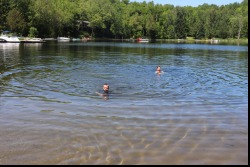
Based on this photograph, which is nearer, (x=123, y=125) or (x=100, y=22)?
(x=123, y=125)

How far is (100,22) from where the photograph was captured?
158 metres

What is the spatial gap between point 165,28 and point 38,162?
19198 centimetres

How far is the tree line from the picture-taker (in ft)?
398

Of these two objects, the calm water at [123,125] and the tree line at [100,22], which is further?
the tree line at [100,22]

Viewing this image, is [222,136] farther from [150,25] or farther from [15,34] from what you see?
[150,25]

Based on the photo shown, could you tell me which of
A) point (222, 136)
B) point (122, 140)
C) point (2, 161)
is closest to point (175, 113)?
point (222, 136)

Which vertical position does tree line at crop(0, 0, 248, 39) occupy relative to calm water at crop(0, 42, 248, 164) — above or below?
above

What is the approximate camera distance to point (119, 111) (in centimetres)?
1421

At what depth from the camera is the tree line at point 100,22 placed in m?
121

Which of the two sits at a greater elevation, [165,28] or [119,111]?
[165,28]

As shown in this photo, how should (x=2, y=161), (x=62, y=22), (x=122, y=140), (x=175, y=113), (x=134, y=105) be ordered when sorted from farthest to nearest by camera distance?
(x=62, y=22), (x=134, y=105), (x=175, y=113), (x=122, y=140), (x=2, y=161)

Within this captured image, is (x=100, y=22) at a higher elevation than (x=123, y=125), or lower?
higher

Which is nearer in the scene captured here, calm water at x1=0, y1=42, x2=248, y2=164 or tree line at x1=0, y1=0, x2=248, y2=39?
calm water at x1=0, y1=42, x2=248, y2=164

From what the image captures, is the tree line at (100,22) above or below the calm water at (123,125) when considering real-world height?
above
